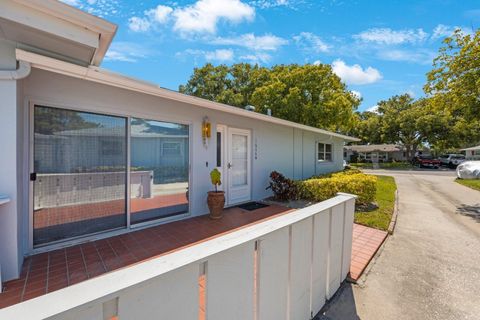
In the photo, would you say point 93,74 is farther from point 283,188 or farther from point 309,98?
point 309,98

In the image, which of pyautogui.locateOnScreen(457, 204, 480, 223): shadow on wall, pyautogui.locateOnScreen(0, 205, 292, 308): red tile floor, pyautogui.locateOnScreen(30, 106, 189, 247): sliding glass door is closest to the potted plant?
pyautogui.locateOnScreen(0, 205, 292, 308): red tile floor

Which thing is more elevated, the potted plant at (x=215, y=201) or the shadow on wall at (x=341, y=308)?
the potted plant at (x=215, y=201)

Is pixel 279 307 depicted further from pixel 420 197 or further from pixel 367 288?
pixel 420 197

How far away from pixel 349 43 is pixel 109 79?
9.51m

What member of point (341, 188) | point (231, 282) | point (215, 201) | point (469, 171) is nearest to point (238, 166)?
point (215, 201)

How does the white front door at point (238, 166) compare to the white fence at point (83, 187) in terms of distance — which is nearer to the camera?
the white fence at point (83, 187)

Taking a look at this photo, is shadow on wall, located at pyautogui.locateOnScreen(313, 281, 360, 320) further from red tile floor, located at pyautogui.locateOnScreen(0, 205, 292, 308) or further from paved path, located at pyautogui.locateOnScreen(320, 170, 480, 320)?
red tile floor, located at pyautogui.locateOnScreen(0, 205, 292, 308)

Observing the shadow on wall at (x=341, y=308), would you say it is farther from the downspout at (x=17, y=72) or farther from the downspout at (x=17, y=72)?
the downspout at (x=17, y=72)

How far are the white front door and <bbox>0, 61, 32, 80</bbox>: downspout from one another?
444 centimetres

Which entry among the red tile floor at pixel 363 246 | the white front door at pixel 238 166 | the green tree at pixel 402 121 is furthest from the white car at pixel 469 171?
the white front door at pixel 238 166

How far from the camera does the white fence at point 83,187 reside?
12.0 ft

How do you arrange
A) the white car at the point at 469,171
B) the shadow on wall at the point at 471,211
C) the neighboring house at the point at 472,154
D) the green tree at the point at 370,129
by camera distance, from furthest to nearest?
the green tree at the point at 370,129 < the neighboring house at the point at 472,154 < the white car at the point at 469,171 < the shadow on wall at the point at 471,211

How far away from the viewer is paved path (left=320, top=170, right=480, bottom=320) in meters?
2.51

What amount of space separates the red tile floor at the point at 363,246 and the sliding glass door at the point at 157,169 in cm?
382
